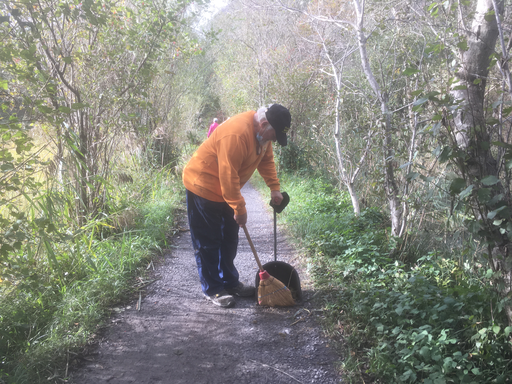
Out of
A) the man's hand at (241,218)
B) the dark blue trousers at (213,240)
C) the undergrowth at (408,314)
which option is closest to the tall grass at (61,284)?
the dark blue trousers at (213,240)

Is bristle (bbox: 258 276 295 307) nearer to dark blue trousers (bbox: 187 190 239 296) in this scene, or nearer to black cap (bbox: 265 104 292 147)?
dark blue trousers (bbox: 187 190 239 296)

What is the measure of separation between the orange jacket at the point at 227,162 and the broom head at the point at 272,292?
2.34 feet

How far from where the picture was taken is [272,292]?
3.23 m

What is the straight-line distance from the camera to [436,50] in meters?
2.05

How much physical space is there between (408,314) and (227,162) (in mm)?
1879

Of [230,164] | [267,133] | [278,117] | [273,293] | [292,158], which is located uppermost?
[278,117]

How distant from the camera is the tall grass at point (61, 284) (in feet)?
7.95

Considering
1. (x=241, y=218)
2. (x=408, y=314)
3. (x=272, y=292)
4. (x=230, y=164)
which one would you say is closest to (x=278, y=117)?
(x=230, y=164)

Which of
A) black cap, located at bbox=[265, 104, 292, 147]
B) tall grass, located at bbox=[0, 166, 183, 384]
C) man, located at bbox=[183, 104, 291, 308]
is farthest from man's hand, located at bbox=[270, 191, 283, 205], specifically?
tall grass, located at bbox=[0, 166, 183, 384]

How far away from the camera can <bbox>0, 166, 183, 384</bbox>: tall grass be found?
2422mm

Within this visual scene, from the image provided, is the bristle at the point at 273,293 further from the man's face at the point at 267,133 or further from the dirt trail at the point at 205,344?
the man's face at the point at 267,133

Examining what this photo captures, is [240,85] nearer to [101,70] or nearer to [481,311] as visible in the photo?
[101,70]

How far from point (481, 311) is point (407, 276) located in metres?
0.84

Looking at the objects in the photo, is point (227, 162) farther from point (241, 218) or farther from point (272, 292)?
point (272, 292)
